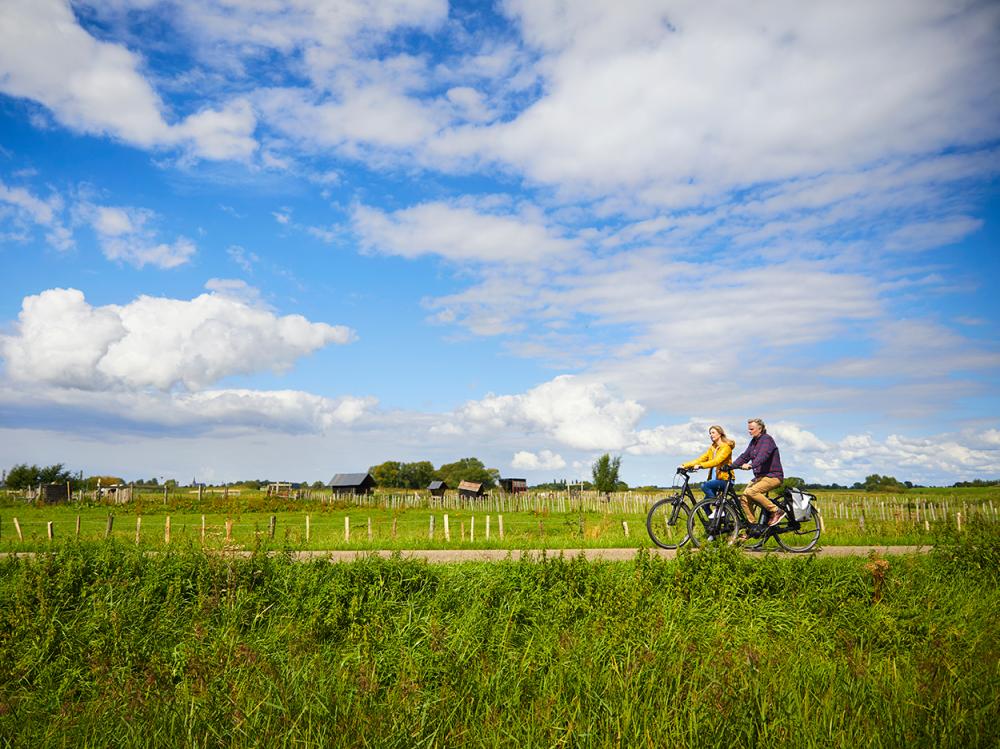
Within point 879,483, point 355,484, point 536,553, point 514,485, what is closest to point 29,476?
point 355,484

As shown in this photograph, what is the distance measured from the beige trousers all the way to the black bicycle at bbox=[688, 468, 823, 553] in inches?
3.8

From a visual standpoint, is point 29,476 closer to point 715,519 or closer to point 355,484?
point 355,484

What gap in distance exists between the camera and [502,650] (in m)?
7.39

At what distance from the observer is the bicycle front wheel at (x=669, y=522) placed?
1191 cm

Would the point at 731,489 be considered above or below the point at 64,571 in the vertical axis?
above

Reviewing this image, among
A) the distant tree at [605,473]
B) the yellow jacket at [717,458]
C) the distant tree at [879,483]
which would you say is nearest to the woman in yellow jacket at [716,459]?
the yellow jacket at [717,458]

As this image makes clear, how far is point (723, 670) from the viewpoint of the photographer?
237 inches

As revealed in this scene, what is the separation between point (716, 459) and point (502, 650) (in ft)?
19.3

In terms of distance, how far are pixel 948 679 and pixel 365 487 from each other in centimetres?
7978

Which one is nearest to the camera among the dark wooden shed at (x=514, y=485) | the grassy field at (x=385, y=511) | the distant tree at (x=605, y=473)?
the grassy field at (x=385, y=511)

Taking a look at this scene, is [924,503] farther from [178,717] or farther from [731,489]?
[178,717]

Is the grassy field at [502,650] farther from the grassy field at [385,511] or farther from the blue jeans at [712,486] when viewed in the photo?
the grassy field at [385,511]

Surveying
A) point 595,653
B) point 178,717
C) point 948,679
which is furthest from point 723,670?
point 178,717

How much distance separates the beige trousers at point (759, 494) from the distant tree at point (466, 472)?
115694 mm
